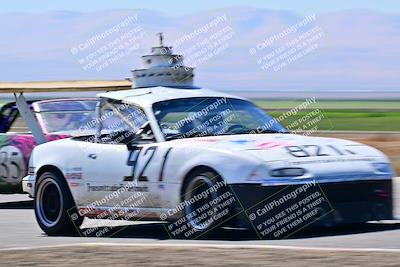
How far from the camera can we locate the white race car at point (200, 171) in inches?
396

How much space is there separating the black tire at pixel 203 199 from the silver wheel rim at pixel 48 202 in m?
1.95

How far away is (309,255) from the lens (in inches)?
335

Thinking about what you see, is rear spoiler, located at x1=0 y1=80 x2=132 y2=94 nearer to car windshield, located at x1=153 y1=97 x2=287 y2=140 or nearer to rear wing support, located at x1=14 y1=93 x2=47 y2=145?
rear wing support, located at x1=14 y1=93 x2=47 y2=145

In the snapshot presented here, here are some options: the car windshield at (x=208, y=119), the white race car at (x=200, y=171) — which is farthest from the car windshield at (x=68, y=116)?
the car windshield at (x=208, y=119)

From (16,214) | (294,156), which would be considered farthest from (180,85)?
(16,214)

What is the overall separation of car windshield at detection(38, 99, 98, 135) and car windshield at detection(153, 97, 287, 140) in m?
3.88

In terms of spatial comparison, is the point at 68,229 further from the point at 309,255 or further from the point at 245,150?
the point at 309,255

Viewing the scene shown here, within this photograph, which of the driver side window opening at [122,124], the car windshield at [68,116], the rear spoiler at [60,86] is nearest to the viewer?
the driver side window opening at [122,124]

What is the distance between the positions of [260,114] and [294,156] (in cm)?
162

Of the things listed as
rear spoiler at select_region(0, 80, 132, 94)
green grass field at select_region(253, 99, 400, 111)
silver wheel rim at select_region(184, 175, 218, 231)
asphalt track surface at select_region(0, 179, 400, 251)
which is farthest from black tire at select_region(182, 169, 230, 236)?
green grass field at select_region(253, 99, 400, 111)

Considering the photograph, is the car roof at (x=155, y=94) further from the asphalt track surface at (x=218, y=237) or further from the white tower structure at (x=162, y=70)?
the asphalt track surface at (x=218, y=237)

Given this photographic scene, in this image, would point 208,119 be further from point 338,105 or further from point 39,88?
point 338,105

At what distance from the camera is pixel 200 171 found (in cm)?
1033

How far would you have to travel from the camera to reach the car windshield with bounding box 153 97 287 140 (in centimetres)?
1110
